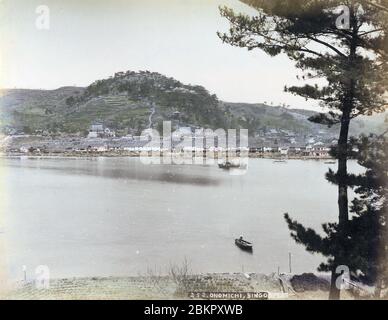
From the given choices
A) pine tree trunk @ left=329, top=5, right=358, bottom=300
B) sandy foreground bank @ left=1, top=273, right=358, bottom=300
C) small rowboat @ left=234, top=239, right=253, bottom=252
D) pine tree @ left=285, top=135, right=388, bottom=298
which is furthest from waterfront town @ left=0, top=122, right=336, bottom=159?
sandy foreground bank @ left=1, top=273, right=358, bottom=300

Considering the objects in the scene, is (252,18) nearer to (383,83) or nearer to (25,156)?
(383,83)

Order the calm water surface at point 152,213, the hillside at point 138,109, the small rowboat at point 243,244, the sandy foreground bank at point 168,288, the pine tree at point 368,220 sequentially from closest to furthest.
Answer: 1. the sandy foreground bank at point 168,288
2. the pine tree at point 368,220
3. the calm water surface at point 152,213
4. the hillside at point 138,109
5. the small rowboat at point 243,244

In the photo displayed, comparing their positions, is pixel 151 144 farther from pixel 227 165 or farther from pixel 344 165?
pixel 344 165

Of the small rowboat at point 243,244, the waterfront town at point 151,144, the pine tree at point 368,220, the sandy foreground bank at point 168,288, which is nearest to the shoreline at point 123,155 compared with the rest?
the waterfront town at point 151,144

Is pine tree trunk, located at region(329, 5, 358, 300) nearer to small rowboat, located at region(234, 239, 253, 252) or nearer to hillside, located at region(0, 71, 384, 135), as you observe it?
hillside, located at region(0, 71, 384, 135)

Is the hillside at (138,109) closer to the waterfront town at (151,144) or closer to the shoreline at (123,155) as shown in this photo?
the waterfront town at (151,144)

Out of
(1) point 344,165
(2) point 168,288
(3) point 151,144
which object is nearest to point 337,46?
(1) point 344,165
